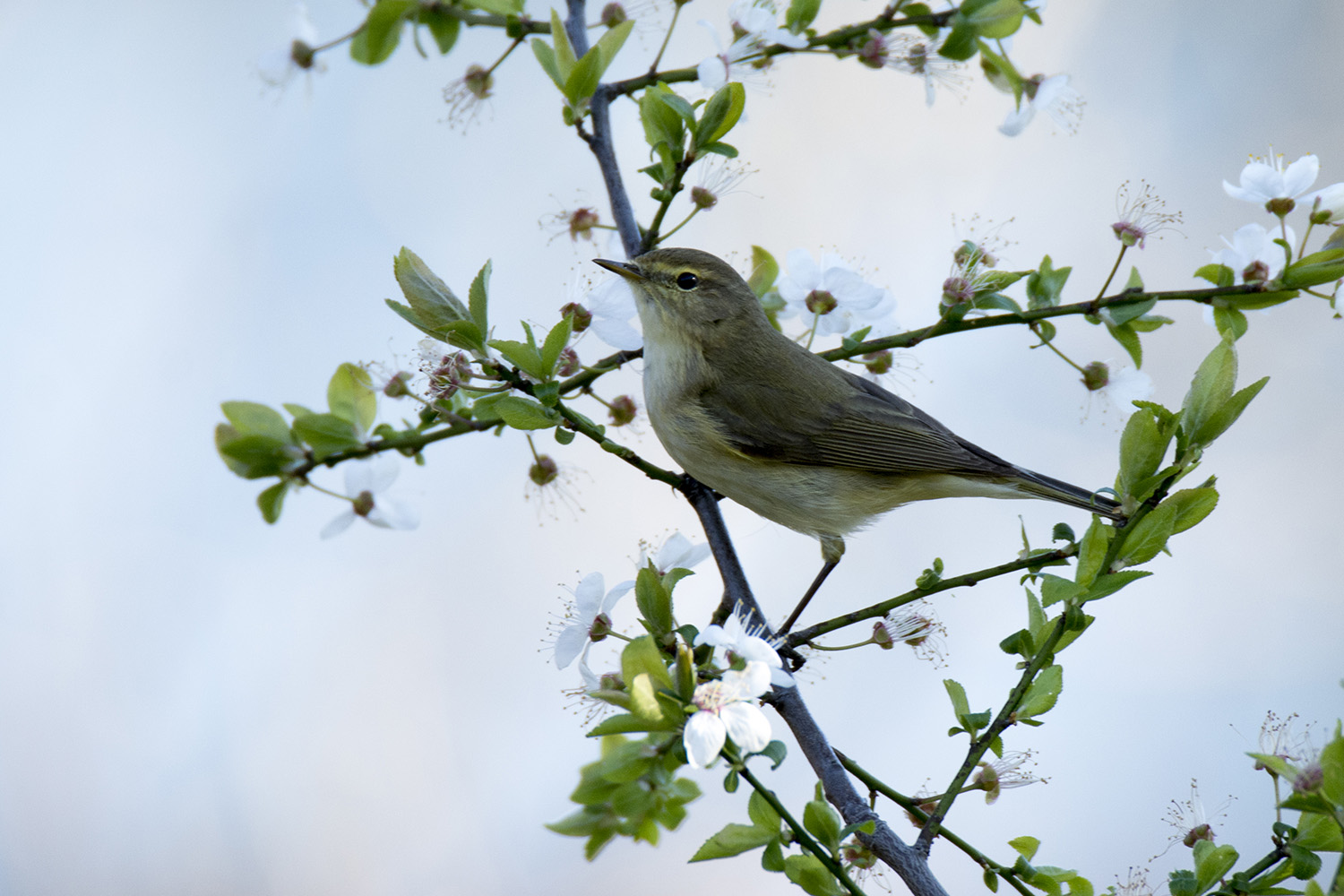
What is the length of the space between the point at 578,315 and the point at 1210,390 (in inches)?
23.9

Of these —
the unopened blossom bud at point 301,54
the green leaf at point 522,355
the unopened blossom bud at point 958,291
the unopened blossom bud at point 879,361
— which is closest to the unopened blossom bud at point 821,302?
the unopened blossom bud at point 879,361

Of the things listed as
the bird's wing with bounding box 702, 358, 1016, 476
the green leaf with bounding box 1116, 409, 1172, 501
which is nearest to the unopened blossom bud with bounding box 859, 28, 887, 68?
the green leaf with bounding box 1116, 409, 1172, 501

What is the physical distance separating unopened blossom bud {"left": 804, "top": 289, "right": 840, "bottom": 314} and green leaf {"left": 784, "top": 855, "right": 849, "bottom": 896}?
690mm

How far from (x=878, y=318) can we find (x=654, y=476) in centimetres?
40

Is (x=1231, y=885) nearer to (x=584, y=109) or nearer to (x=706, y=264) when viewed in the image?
(x=584, y=109)

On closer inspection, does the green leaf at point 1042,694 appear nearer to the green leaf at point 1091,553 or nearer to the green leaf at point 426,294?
the green leaf at point 1091,553

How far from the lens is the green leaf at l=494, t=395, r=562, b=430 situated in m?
0.93

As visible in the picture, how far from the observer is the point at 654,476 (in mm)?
1116

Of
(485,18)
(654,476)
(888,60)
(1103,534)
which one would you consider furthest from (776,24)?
(1103,534)

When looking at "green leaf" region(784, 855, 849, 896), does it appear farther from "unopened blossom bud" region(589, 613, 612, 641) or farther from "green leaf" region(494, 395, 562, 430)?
"green leaf" region(494, 395, 562, 430)

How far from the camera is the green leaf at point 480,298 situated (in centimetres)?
92

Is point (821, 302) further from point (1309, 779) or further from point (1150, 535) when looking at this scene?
point (1309, 779)

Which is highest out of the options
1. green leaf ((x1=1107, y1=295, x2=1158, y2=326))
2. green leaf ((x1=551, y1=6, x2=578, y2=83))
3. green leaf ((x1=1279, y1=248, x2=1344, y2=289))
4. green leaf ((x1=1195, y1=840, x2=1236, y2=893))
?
green leaf ((x1=551, y1=6, x2=578, y2=83))

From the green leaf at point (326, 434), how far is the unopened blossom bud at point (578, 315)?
0.34 m
